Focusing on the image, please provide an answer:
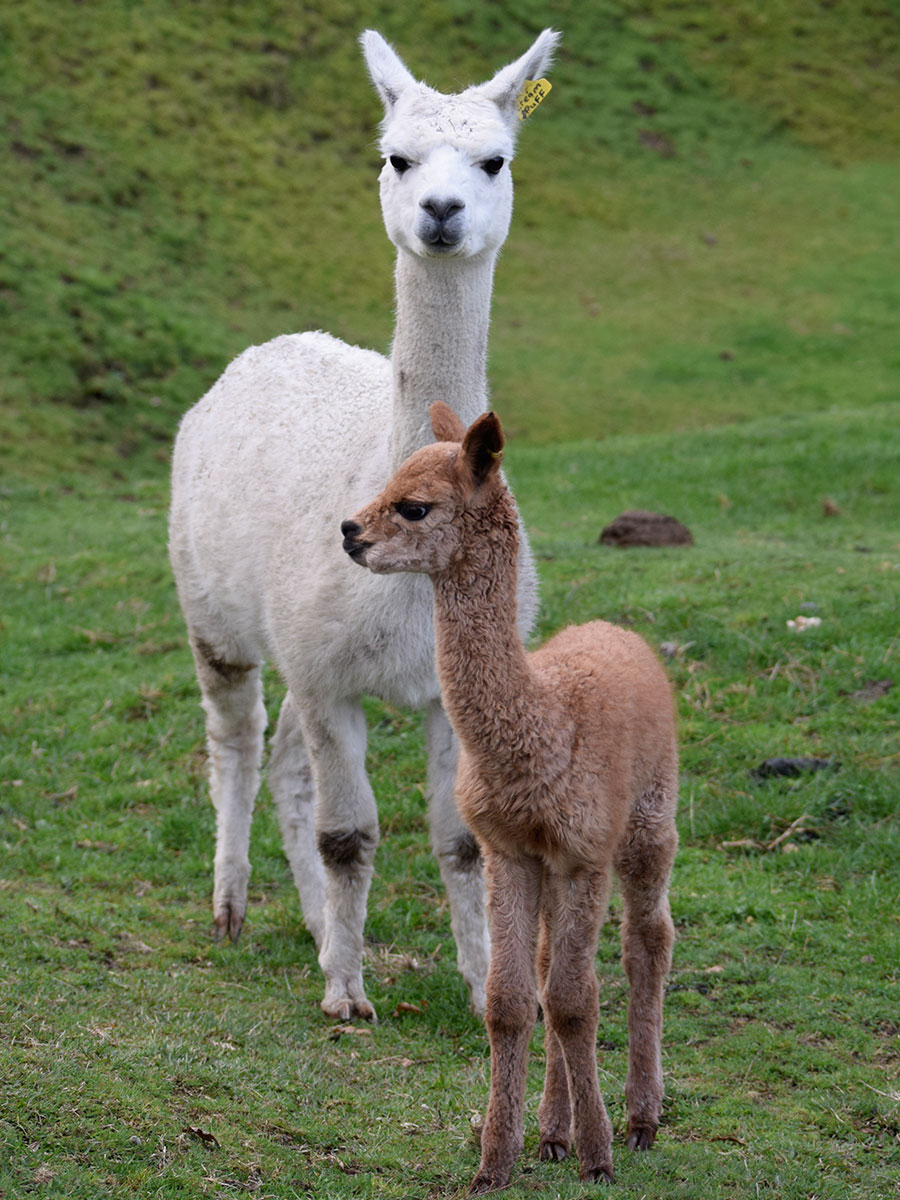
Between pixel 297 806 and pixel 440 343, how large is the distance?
2517 mm

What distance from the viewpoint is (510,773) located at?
12.7 ft

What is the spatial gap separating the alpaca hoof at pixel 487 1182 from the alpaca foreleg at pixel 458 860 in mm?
1818

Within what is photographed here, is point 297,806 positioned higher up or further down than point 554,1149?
higher up

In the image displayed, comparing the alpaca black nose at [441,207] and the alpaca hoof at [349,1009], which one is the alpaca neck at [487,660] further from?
the alpaca hoof at [349,1009]

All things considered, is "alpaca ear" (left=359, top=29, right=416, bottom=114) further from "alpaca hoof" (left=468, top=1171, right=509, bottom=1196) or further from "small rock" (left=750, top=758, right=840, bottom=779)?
"alpaca hoof" (left=468, top=1171, right=509, bottom=1196)

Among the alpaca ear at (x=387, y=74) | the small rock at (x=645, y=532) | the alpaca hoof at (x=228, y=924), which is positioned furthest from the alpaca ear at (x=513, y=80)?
the small rock at (x=645, y=532)

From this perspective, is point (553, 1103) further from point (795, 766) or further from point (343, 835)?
point (795, 766)

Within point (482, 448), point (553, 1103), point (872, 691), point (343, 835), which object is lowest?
point (553, 1103)

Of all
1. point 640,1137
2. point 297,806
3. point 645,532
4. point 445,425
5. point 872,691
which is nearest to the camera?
point 445,425

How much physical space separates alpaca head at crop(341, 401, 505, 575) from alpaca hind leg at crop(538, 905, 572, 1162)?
1151 millimetres

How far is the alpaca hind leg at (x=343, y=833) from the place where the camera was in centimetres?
566

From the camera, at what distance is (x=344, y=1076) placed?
4.89 metres

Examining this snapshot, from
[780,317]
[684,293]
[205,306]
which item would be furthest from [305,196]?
[780,317]

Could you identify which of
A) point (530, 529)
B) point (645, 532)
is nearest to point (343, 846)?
point (645, 532)
